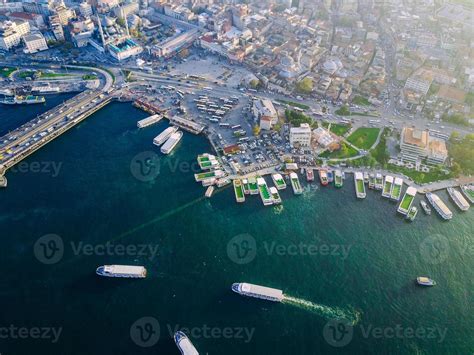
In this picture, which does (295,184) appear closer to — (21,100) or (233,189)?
(233,189)

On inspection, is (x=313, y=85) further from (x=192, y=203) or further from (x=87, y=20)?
(x=87, y=20)

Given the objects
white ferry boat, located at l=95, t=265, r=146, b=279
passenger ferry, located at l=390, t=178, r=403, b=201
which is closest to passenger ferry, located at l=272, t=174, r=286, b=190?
passenger ferry, located at l=390, t=178, r=403, b=201

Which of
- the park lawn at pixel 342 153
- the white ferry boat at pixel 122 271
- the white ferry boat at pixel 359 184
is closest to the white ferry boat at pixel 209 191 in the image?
the white ferry boat at pixel 122 271

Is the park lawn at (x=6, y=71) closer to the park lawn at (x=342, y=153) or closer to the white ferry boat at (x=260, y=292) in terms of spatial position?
the park lawn at (x=342, y=153)

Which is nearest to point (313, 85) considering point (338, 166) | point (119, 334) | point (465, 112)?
point (338, 166)

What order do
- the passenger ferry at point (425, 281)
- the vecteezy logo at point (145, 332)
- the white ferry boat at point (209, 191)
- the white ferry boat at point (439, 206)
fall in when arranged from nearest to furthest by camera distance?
the vecteezy logo at point (145, 332) → the passenger ferry at point (425, 281) → the white ferry boat at point (439, 206) → the white ferry boat at point (209, 191)
